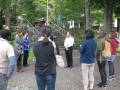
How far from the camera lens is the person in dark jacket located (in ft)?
14.1

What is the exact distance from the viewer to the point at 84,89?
6.60 meters

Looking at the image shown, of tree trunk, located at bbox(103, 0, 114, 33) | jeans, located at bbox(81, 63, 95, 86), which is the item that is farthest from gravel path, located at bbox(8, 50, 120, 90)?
tree trunk, located at bbox(103, 0, 114, 33)

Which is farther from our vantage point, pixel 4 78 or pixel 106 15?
pixel 106 15

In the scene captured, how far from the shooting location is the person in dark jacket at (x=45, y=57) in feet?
14.1

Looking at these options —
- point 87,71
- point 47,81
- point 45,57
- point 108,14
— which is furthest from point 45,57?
point 108,14

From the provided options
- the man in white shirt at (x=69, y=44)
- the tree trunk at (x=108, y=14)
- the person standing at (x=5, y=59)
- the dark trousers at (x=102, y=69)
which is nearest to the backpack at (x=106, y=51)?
the dark trousers at (x=102, y=69)

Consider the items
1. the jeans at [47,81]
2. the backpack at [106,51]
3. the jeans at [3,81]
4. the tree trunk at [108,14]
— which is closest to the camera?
the jeans at [3,81]

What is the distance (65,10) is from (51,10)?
36.9ft

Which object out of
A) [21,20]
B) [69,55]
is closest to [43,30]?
[69,55]

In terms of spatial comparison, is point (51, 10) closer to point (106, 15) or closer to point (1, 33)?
point (106, 15)

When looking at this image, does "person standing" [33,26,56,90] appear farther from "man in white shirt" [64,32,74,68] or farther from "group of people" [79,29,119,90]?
"man in white shirt" [64,32,74,68]

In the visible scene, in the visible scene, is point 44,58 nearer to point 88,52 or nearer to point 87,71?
point 88,52

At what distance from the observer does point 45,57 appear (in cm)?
Result: 435

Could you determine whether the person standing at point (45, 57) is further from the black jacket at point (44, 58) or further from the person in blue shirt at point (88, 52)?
the person in blue shirt at point (88, 52)
